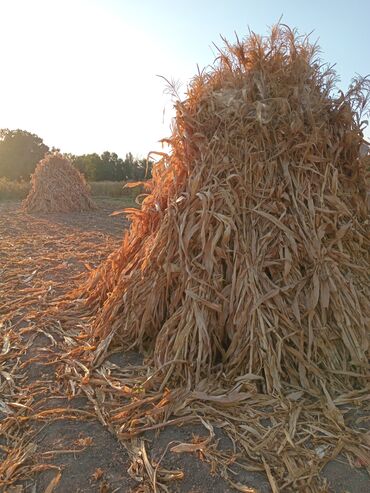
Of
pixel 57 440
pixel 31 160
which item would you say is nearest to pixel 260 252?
pixel 57 440

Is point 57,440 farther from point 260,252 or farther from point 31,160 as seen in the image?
point 31,160

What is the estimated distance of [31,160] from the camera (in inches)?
1478

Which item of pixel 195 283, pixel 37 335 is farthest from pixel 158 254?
pixel 37 335

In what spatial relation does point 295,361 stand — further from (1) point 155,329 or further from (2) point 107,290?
(2) point 107,290

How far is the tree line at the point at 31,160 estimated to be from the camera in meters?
29.8

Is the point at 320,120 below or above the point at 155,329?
above

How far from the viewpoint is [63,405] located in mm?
2615

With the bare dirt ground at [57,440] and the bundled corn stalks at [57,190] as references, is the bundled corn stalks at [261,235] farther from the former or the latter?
the bundled corn stalks at [57,190]

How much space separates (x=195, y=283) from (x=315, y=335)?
0.81 meters

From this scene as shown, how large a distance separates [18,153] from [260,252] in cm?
3819

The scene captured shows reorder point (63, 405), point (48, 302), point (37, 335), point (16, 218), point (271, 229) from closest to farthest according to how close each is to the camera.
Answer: point (63, 405), point (271, 229), point (37, 335), point (48, 302), point (16, 218)

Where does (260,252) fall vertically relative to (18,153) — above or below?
below

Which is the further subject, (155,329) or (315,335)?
(155,329)

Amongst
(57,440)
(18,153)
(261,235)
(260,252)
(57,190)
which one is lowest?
(57,440)
